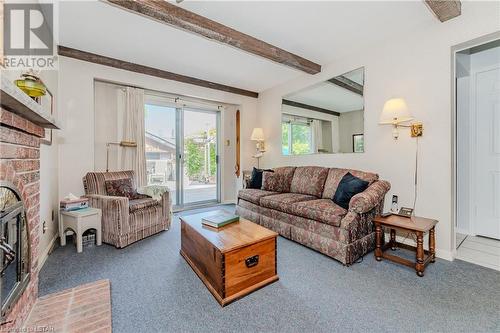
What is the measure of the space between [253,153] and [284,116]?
122 cm

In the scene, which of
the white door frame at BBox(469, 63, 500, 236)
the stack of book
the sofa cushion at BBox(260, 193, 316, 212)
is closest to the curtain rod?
the sofa cushion at BBox(260, 193, 316, 212)

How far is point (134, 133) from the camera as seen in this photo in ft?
12.4

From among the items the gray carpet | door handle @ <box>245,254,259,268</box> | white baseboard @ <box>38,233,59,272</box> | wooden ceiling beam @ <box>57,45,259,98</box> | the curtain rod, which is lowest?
the gray carpet

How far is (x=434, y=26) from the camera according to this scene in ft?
7.99

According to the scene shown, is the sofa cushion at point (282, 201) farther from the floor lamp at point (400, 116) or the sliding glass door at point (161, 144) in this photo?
the sliding glass door at point (161, 144)

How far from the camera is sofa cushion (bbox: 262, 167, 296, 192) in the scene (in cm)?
367

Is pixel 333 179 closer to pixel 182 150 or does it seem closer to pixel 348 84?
pixel 348 84

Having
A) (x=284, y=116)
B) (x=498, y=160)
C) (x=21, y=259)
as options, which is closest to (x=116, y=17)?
(x=21, y=259)

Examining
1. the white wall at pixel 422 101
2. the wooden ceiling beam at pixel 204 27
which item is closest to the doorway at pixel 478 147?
the white wall at pixel 422 101

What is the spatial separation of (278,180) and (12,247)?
3.07 m

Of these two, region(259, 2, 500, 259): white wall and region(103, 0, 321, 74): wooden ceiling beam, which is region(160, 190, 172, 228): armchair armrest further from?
region(259, 2, 500, 259): white wall

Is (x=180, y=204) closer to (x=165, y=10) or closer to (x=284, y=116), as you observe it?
(x=284, y=116)

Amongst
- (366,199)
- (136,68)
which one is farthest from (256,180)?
(136,68)

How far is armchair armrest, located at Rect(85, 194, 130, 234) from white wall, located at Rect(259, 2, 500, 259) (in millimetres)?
3078
